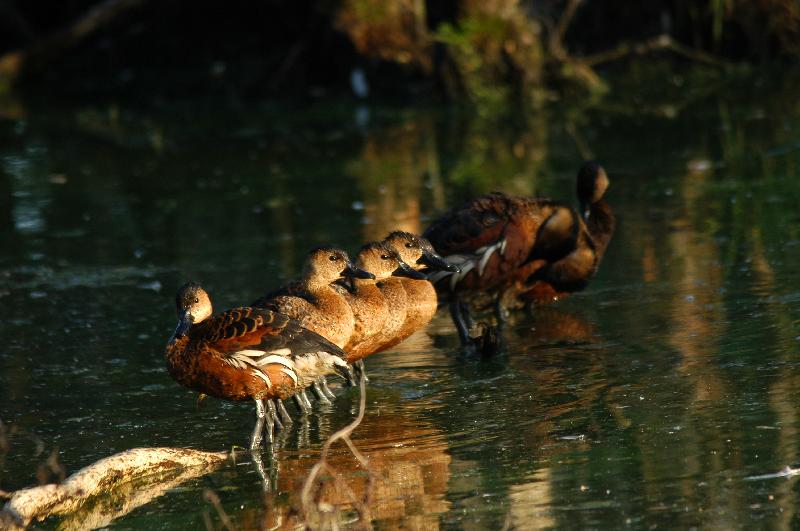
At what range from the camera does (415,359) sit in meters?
8.70

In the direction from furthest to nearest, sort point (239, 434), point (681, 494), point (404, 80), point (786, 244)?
point (404, 80), point (786, 244), point (239, 434), point (681, 494)

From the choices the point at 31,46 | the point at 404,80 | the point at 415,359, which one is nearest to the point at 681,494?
the point at 415,359

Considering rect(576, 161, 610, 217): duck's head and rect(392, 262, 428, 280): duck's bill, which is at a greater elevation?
rect(576, 161, 610, 217): duck's head

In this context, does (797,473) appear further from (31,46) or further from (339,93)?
(31,46)

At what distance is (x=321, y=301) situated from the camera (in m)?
7.75

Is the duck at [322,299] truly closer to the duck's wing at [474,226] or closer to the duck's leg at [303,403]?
the duck's leg at [303,403]

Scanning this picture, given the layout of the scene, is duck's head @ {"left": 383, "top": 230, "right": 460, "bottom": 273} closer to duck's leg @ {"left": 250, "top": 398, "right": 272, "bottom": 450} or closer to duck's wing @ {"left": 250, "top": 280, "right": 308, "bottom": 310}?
duck's wing @ {"left": 250, "top": 280, "right": 308, "bottom": 310}

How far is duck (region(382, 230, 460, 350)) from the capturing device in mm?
8227

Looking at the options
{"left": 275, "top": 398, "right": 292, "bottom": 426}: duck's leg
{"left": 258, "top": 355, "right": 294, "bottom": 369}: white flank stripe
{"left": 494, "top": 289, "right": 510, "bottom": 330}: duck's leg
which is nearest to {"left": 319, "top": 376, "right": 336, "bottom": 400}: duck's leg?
{"left": 275, "top": 398, "right": 292, "bottom": 426}: duck's leg

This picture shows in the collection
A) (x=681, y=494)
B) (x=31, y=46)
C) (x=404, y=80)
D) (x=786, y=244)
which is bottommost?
(x=681, y=494)

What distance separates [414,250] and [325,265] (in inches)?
37.9

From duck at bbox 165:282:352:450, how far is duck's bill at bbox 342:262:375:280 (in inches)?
33.4

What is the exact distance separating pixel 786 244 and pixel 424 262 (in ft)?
10.7

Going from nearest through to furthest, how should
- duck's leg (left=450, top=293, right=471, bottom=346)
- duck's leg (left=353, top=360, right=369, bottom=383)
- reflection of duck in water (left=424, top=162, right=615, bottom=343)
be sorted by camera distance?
duck's leg (left=353, top=360, right=369, bottom=383) → duck's leg (left=450, top=293, right=471, bottom=346) → reflection of duck in water (left=424, top=162, right=615, bottom=343)
